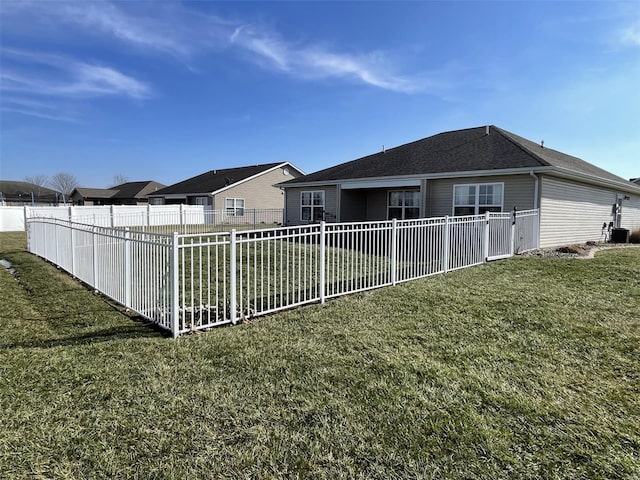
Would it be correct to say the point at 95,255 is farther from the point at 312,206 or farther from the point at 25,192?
the point at 25,192

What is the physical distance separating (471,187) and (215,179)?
2704cm

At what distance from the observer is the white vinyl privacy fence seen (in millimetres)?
5199

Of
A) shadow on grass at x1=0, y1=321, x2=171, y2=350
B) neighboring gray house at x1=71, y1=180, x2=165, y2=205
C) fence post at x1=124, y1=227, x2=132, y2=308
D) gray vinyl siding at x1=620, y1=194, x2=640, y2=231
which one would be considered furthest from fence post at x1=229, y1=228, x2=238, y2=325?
neighboring gray house at x1=71, y1=180, x2=165, y2=205

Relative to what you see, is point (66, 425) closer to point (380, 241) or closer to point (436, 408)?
point (436, 408)

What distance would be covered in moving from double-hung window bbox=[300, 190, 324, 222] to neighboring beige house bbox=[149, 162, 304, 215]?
12.4 metres

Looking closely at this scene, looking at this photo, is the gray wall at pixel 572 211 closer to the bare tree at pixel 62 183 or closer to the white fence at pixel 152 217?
the white fence at pixel 152 217

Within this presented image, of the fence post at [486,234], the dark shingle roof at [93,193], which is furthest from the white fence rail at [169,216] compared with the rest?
the dark shingle roof at [93,193]

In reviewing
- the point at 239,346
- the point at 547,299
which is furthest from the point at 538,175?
the point at 239,346

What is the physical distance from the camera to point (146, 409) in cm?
307

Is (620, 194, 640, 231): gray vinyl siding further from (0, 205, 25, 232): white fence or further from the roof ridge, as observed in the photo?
(0, 205, 25, 232): white fence

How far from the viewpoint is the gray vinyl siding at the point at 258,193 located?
103 feet

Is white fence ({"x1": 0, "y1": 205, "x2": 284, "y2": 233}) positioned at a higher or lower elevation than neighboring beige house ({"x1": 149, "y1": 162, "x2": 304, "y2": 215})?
lower

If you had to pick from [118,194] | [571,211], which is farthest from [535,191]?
[118,194]

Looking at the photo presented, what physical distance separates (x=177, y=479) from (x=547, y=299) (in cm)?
628
